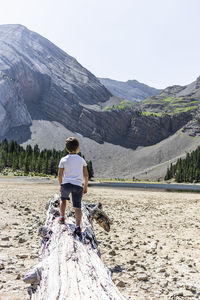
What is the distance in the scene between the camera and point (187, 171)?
17888 centimetres

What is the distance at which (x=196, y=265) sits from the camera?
33.3ft

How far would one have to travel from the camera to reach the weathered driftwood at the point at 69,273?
4.78 metres

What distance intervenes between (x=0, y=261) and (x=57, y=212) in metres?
2.71

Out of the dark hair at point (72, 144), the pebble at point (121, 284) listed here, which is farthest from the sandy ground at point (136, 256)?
the dark hair at point (72, 144)

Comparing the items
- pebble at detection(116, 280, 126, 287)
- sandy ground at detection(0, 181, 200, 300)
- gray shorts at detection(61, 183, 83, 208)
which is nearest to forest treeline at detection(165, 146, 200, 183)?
sandy ground at detection(0, 181, 200, 300)

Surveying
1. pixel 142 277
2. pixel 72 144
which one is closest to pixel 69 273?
pixel 142 277

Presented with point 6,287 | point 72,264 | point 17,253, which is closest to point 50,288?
point 72,264

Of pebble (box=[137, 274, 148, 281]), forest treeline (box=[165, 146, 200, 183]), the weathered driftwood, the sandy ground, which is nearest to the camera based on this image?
the weathered driftwood

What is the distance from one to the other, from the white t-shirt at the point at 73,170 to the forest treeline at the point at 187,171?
17572 cm

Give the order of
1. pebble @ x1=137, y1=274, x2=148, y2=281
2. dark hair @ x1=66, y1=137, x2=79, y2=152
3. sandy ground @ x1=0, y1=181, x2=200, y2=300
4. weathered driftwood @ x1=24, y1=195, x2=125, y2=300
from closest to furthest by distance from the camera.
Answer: weathered driftwood @ x1=24, y1=195, x2=125, y2=300
sandy ground @ x1=0, y1=181, x2=200, y2=300
pebble @ x1=137, y1=274, x2=148, y2=281
dark hair @ x1=66, y1=137, x2=79, y2=152

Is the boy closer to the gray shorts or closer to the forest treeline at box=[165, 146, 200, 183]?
the gray shorts

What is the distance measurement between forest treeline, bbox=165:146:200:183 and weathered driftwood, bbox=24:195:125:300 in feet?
579

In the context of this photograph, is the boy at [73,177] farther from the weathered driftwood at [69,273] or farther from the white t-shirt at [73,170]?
the weathered driftwood at [69,273]

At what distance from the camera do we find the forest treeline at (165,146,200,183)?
173500mm
